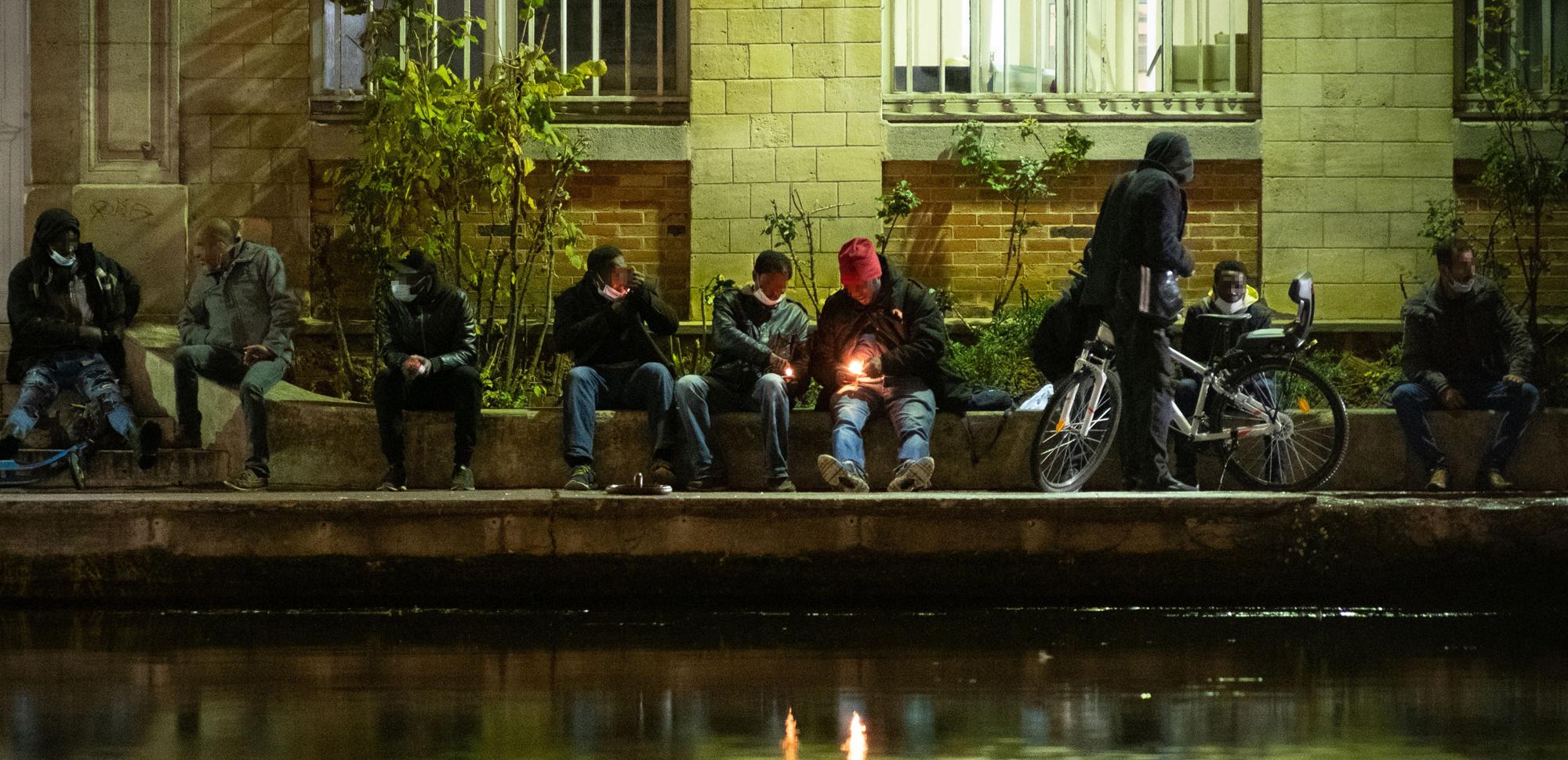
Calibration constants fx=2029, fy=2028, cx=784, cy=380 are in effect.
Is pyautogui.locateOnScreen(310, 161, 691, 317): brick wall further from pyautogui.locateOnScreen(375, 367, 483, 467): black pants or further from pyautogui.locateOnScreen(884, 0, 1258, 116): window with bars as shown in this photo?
pyautogui.locateOnScreen(375, 367, 483, 467): black pants

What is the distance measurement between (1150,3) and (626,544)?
6167 mm

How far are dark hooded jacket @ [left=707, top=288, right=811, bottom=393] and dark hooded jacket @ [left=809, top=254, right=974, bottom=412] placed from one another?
0.47ft

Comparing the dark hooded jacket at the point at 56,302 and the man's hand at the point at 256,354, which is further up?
Result: the dark hooded jacket at the point at 56,302

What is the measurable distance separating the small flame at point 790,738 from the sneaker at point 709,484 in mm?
3415

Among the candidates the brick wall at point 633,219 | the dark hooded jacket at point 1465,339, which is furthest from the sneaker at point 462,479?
the dark hooded jacket at point 1465,339

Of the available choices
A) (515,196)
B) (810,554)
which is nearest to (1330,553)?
(810,554)

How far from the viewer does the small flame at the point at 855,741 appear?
571 cm

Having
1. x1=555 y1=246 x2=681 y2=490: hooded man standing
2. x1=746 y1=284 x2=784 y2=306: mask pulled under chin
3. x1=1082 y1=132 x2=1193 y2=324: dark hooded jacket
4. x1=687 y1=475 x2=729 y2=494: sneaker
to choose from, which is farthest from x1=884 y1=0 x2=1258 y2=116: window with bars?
x1=687 y1=475 x2=729 y2=494: sneaker

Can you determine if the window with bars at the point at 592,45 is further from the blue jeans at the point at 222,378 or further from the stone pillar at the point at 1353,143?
the stone pillar at the point at 1353,143

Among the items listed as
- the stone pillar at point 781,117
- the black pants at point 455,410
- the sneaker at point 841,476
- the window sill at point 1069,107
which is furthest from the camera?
the window sill at point 1069,107

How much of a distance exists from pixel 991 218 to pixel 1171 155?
3.73 meters

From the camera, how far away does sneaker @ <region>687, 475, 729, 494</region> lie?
32.6 ft

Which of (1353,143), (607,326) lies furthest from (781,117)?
(1353,143)

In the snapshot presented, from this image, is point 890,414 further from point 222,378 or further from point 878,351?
point 222,378
